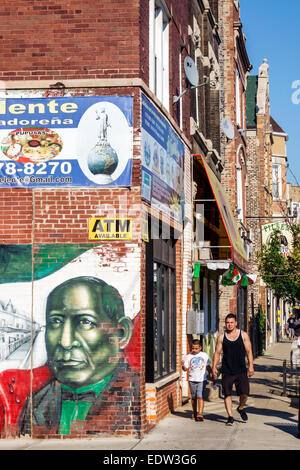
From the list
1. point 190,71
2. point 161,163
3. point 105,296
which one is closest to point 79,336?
point 105,296

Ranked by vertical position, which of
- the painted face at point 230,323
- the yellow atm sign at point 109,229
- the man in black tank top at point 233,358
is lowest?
the man in black tank top at point 233,358

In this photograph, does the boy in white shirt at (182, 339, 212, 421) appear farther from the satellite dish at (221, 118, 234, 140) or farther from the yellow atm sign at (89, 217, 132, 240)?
the satellite dish at (221, 118, 234, 140)

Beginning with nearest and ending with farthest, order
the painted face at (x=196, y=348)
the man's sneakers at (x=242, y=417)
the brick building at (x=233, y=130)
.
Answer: the man's sneakers at (x=242, y=417)
the painted face at (x=196, y=348)
the brick building at (x=233, y=130)

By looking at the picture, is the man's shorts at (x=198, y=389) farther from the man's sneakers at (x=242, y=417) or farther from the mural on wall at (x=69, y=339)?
the mural on wall at (x=69, y=339)

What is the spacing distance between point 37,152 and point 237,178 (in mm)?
19687

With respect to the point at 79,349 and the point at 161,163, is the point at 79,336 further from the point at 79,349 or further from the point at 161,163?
the point at 161,163

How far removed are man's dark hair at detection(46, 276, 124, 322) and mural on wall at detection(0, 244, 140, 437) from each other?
1 cm

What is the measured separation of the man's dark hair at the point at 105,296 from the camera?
1199cm

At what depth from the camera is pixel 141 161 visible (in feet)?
40.2

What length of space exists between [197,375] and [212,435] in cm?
197

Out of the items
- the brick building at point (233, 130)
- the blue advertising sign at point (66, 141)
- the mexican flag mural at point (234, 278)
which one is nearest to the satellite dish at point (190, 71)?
the blue advertising sign at point (66, 141)

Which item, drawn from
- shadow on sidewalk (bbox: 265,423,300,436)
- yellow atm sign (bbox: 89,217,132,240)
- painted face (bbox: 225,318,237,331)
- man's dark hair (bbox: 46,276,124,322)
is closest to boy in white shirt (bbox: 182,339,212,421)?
painted face (bbox: 225,318,237,331)

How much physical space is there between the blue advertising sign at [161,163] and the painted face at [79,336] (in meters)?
1.86
